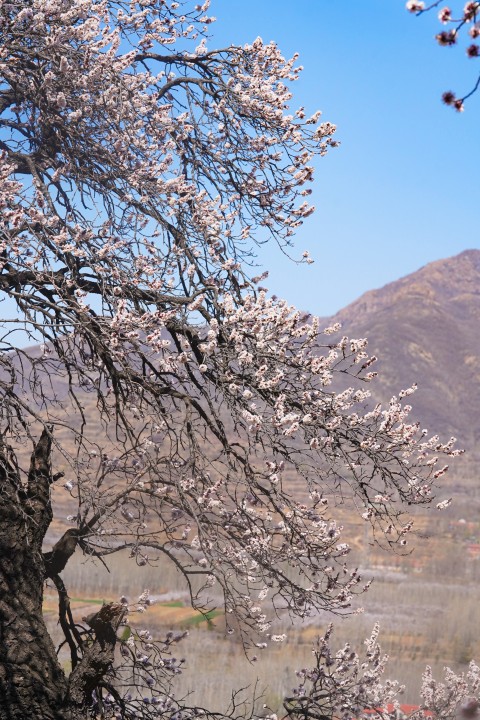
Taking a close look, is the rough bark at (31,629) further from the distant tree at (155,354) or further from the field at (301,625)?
the field at (301,625)

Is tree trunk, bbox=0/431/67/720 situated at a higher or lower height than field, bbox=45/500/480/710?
higher

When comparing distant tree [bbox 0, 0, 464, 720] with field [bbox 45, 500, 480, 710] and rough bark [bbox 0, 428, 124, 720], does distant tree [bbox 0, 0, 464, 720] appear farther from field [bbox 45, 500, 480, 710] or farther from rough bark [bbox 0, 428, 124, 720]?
field [bbox 45, 500, 480, 710]

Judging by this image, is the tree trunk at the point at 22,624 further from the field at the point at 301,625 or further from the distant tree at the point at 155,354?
the field at the point at 301,625

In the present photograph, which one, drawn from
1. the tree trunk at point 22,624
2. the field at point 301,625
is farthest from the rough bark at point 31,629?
the field at point 301,625

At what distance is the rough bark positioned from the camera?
692 cm

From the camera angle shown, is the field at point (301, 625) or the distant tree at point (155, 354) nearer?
the distant tree at point (155, 354)

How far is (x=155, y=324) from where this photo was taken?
7.09 m

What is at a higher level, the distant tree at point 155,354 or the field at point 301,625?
the distant tree at point 155,354

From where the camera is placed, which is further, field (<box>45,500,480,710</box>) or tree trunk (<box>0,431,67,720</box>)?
field (<box>45,500,480,710</box>)

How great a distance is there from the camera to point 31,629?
7.13 m

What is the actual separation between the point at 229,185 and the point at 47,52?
2.43 metres

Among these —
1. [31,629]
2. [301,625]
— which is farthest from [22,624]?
[301,625]

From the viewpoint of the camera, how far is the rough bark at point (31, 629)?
6.92m

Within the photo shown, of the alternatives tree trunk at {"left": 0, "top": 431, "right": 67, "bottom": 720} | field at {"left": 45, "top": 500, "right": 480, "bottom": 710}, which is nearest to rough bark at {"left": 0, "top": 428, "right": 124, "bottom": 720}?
tree trunk at {"left": 0, "top": 431, "right": 67, "bottom": 720}
